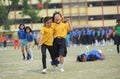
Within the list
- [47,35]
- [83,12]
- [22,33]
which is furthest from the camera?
[83,12]

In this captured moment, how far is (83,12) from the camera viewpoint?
7756cm

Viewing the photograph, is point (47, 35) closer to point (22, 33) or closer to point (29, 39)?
point (22, 33)

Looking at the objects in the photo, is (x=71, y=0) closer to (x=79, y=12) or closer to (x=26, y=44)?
(x=79, y=12)

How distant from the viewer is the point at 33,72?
43.3ft

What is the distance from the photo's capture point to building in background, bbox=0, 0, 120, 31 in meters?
77.6

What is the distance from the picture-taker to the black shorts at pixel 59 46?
13250 mm

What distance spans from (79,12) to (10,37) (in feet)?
68.0

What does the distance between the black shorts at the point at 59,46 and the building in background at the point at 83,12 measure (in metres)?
63.0

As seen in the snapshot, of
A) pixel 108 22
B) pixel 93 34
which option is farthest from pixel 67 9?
pixel 93 34

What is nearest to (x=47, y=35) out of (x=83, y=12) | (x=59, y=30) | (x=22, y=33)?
(x=59, y=30)

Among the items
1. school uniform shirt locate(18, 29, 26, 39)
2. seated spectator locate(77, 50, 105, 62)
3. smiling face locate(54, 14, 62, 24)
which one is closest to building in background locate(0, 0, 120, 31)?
school uniform shirt locate(18, 29, 26, 39)

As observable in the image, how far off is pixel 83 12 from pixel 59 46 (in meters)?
64.5

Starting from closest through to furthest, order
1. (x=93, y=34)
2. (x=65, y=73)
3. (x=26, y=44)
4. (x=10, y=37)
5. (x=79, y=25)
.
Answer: (x=65, y=73) < (x=26, y=44) < (x=93, y=34) < (x=10, y=37) < (x=79, y=25)

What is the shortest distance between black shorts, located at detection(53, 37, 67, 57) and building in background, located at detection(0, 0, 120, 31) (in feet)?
207
